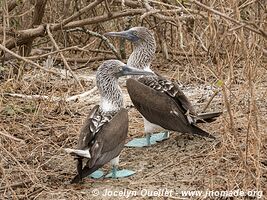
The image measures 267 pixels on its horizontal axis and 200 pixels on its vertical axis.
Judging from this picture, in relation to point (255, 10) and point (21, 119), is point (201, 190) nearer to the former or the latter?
point (21, 119)

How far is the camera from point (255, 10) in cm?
690

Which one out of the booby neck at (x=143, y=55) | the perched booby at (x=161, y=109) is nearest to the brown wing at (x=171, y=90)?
the perched booby at (x=161, y=109)

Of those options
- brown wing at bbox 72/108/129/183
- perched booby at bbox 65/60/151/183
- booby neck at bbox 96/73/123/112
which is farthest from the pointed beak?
brown wing at bbox 72/108/129/183

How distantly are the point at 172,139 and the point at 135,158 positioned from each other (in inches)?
21.5

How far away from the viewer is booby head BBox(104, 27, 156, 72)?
6.71 m

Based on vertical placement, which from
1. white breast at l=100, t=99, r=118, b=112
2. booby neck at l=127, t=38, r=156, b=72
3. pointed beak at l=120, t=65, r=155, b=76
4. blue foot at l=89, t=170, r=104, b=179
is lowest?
blue foot at l=89, t=170, r=104, b=179

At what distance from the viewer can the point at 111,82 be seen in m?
5.79

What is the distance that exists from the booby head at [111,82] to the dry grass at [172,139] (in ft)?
1.20

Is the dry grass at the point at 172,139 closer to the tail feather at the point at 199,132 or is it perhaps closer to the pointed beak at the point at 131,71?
the tail feather at the point at 199,132

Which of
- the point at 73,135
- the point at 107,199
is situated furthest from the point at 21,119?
the point at 107,199

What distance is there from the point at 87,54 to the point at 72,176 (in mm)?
4671

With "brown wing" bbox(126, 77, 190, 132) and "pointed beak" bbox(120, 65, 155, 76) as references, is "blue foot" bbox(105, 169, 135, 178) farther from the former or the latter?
"pointed beak" bbox(120, 65, 155, 76)

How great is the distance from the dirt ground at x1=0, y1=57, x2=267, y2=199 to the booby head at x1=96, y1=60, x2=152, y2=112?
47cm

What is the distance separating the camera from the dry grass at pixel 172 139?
4.65 meters
